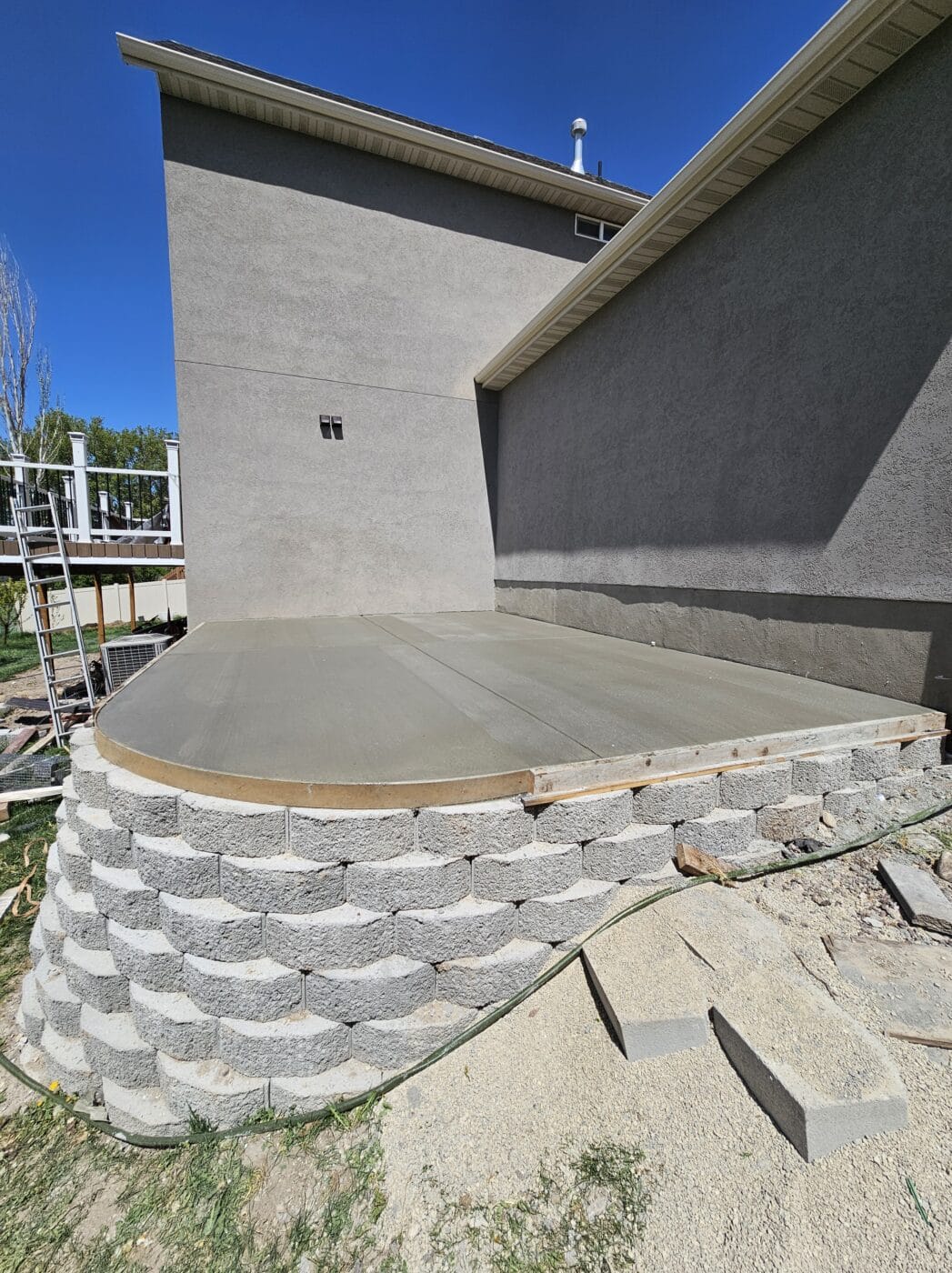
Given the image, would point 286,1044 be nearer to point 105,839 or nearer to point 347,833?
point 347,833

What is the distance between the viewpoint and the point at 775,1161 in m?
1.27

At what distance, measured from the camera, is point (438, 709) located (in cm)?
266

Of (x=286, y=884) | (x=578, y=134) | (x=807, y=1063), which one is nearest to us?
(x=807, y=1063)

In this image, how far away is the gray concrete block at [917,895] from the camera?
1.80 meters

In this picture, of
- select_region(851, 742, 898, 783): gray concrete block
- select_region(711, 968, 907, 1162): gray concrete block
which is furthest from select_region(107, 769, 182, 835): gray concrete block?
select_region(851, 742, 898, 783): gray concrete block

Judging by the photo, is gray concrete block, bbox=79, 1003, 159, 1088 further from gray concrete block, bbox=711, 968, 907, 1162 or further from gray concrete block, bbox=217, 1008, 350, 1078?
gray concrete block, bbox=711, 968, 907, 1162

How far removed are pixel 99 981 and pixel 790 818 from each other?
273 centimetres

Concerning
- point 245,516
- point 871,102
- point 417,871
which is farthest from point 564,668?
point 245,516

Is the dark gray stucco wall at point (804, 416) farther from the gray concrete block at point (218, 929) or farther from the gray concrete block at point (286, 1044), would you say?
the gray concrete block at point (218, 929)

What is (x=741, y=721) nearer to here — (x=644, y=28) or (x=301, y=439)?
(x=301, y=439)

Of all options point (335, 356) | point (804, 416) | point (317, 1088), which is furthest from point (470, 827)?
point (335, 356)

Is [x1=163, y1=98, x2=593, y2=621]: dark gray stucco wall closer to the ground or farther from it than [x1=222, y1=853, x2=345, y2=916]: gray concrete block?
farther from it

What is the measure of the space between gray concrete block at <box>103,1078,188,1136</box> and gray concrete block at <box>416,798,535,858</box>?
124 cm

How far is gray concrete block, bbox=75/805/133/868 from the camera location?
192 centimetres
